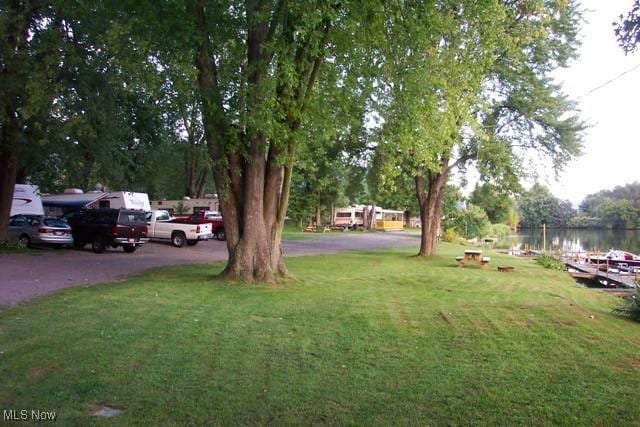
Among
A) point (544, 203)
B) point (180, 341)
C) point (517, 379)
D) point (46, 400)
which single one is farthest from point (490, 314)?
point (544, 203)

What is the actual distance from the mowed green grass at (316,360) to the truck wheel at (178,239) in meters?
17.5

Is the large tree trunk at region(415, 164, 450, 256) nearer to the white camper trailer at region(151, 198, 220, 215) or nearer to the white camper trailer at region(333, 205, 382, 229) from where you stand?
the white camper trailer at region(151, 198, 220, 215)

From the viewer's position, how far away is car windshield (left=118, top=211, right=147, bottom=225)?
23.4 meters

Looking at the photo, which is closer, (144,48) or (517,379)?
(517,379)

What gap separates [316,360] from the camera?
6582 mm

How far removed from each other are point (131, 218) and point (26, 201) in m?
8.79

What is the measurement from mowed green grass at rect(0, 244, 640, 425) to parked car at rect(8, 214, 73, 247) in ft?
45.6

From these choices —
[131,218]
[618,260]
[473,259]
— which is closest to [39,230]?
[131,218]

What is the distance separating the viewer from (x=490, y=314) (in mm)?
9555

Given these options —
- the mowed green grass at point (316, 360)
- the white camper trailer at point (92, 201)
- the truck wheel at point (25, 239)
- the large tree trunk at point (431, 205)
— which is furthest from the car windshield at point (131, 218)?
the large tree trunk at point (431, 205)

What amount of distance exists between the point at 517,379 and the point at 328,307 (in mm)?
4957

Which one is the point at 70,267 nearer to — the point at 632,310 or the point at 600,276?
the point at 632,310

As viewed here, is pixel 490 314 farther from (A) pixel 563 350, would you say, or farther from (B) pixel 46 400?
(B) pixel 46 400

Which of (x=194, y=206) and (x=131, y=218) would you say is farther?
(x=194, y=206)
